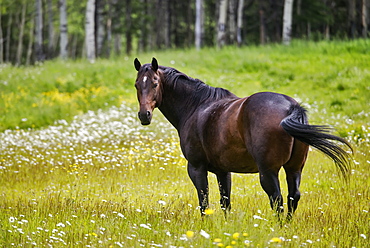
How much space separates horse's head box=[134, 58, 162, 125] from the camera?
5.75 metres

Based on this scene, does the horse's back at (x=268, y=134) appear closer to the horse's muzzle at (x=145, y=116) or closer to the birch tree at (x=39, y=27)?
the horse's muzzle at (x=145, y=116)

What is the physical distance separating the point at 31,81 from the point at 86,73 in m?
2.41

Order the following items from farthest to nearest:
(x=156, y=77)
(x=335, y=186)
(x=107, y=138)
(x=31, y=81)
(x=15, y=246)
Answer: (x=31, y=81)
(x=107, y=138)
(x=335, y=186)
(x=156, y=77)
(x=15, y=246)

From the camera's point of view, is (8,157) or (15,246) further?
(8,157)

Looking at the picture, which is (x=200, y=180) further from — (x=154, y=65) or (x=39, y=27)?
(x=39, y=27)

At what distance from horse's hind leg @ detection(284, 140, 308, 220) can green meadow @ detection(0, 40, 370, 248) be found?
281 millimetres

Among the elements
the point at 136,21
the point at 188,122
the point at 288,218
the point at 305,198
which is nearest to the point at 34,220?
→ the point at 188,122

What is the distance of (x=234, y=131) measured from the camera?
523 centimetres

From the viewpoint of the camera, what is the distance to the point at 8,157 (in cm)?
1011

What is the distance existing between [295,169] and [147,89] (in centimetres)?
213

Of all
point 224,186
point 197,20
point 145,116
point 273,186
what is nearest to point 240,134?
point 273,186

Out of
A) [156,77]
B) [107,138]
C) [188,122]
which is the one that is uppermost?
[156,77]

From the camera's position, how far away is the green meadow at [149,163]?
15.5 feet

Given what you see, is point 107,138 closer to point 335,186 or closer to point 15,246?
point 335,186
